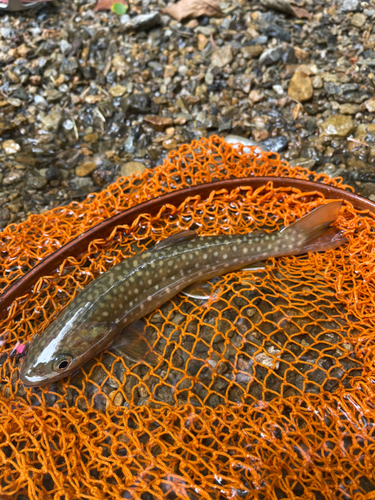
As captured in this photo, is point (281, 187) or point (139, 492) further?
point (281, 187)

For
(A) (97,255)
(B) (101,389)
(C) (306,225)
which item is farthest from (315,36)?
(B) (101,389)

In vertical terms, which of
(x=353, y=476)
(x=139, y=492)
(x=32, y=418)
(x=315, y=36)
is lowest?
(x=353, y=476)

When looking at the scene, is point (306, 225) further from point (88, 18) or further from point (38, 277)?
point (88, 18)

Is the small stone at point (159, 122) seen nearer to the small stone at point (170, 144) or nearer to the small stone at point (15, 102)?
the small stone at point (170, 144)

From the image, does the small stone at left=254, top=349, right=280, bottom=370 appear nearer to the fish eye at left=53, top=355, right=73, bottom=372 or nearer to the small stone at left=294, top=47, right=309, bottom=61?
the fish eye at left=53, top=355, right=73, bottom=372

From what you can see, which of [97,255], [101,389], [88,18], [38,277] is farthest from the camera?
[88,18]

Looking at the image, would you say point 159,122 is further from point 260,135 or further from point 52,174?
point 52,174

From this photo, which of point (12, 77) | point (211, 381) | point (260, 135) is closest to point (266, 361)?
point (211, 381)
